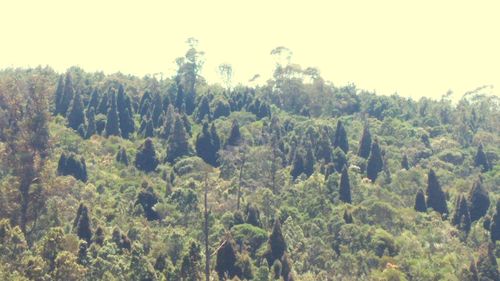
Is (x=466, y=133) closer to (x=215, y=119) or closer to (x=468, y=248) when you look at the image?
(x=215, y=119)

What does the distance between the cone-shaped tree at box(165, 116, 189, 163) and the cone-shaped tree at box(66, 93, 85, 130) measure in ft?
44.8

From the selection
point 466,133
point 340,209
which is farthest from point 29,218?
point 466,133

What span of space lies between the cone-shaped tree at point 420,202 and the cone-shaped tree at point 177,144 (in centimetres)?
2804

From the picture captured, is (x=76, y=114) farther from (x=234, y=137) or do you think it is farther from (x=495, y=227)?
(x=495, y=227)

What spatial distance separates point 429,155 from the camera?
91.6 m

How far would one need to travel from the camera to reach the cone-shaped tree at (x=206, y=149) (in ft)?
278


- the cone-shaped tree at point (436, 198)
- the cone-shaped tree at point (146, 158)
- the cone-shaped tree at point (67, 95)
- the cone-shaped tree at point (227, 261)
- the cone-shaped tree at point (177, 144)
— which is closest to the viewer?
the cone-shaped tree at point (227, 261)

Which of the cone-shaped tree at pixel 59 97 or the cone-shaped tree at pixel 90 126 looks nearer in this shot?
the cone-shaped tree at pixel 90 126

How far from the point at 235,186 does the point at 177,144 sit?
17023 mm

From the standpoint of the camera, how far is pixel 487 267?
4853cm

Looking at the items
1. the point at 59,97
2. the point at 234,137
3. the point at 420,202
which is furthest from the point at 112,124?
the point at 420,202

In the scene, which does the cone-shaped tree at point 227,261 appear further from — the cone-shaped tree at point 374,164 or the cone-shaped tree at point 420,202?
the cone-shaped tree at point 374,164

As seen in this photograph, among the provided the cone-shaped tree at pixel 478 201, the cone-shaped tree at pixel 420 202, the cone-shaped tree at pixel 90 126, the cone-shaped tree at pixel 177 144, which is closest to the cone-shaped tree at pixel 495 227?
the cone-shaped tree at pixel 478 201

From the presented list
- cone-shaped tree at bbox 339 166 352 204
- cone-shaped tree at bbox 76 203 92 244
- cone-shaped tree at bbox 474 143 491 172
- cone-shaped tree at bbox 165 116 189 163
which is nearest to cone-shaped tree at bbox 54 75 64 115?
cone-shaped tree at bbox 165 116 189 163
